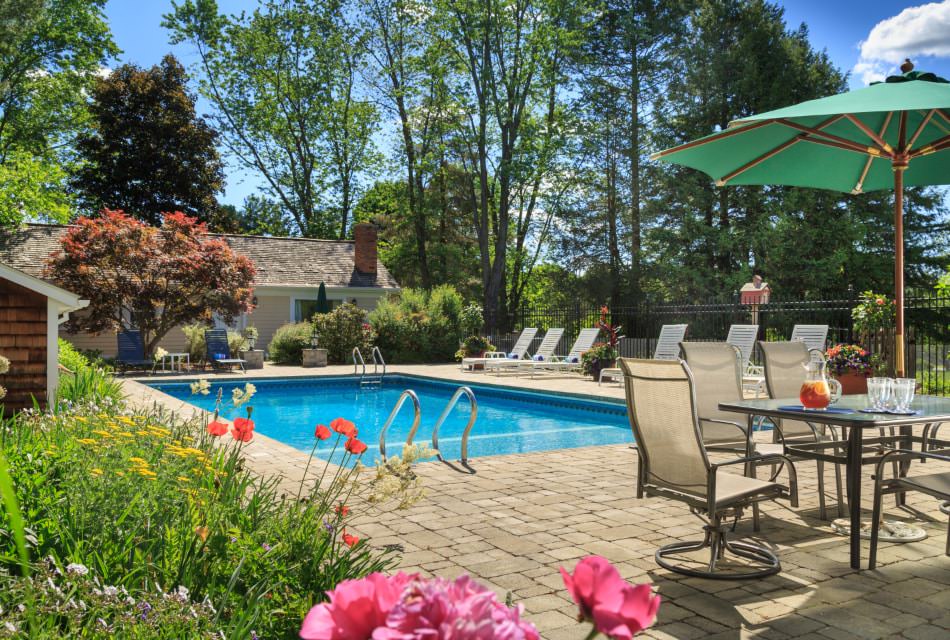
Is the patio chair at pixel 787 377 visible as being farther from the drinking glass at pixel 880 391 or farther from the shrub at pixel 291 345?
the shrub at pixel 291 345

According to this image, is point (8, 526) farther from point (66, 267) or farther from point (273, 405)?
point (66, 267)

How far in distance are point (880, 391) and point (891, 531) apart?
2.84ft

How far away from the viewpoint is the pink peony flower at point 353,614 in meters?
0.71

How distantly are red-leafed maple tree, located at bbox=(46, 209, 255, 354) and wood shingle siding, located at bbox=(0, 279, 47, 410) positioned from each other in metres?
9.11

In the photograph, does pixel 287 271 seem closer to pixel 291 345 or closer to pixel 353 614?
pixel 291 345

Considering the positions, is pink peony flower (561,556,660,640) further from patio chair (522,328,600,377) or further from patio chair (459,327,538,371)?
patio chair (459,327,538,371)

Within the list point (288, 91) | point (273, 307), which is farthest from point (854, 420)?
point (288, 91)

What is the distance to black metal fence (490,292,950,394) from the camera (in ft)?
44.9

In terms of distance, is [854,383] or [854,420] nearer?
[854,420]

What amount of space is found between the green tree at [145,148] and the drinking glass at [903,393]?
27.3 metres

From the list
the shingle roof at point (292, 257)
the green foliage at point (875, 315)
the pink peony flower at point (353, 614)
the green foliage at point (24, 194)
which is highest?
the green foliage at point (24, 194)

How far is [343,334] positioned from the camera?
20500mm

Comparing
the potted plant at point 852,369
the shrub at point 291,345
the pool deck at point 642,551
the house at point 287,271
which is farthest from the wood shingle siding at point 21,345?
the house at point 287,271

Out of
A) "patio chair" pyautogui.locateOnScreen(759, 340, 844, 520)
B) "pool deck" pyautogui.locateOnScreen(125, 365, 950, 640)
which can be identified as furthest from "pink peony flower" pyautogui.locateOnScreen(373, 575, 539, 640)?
"patio chair" pyautogui.locateOnScreen(759, 340, 844, 520)
